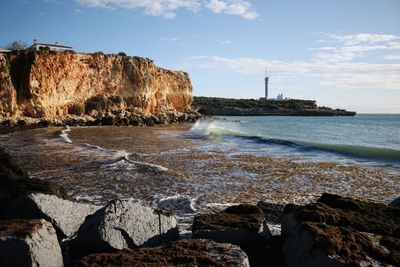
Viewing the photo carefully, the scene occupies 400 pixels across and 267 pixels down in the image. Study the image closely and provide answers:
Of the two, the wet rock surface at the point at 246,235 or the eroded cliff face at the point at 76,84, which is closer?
the wet rock surface at the point at 246,235

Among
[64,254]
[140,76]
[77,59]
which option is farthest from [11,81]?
[64,254]

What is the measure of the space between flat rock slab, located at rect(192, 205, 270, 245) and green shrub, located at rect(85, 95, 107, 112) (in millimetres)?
47593

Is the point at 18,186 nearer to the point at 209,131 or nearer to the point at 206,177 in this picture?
the point at 206,177

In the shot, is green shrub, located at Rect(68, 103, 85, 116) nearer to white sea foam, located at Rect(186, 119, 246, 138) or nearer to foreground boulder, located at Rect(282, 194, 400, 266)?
white sea foam, located at Rect(186, 119, 246, 138)

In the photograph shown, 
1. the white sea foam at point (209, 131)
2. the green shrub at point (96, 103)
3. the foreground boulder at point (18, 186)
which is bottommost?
the white sea foam at point (209, 131)

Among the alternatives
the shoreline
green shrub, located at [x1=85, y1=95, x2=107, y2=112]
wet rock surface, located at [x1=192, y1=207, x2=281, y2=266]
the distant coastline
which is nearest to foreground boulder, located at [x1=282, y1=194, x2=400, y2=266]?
the shoreline

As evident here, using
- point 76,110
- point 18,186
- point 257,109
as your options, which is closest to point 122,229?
point 18,186

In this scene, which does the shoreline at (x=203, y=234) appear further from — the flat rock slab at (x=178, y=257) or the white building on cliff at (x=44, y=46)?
the white building on cliff at (x=44, y=46)

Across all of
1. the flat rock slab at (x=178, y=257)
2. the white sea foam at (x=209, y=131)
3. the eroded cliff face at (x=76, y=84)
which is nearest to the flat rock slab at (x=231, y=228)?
the flat rock slab at (x=178, y=257)

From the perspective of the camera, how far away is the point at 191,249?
14.6ft

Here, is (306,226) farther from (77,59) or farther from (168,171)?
(77,59)

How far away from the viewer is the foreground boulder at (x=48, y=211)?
5.39m

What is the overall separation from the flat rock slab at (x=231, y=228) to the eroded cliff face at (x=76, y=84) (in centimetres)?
3692

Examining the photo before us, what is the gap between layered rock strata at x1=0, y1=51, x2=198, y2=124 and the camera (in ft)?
130
